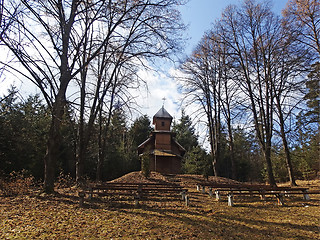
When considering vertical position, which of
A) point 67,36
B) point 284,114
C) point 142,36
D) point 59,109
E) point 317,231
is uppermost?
point 142,36

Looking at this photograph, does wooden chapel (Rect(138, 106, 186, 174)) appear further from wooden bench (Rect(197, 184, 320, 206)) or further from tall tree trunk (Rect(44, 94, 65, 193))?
tall tree trunk (Rect(44, 94, 65, 193))

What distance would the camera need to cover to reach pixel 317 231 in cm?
525

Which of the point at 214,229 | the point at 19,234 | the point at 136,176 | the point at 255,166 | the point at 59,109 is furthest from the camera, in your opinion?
the point at 255,166

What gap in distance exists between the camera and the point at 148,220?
5539 mm

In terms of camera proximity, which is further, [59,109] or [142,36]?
[142,36]

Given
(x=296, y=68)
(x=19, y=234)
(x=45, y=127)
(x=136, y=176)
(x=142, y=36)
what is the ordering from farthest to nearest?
(x=45, y=127)
(x=136, y=176)
(x=296, y=68)
(x=142, y=36)
(x=19, y=234)

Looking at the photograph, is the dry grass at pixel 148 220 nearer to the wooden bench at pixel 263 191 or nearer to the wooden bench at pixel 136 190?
the wooden bench at pixel 136 190

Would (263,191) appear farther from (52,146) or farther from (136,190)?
(52,146)

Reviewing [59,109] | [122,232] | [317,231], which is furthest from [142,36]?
[317,231]

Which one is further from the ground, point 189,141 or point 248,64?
point 248,64

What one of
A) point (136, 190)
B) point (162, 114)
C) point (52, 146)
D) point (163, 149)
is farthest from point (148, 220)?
point (162, 114)

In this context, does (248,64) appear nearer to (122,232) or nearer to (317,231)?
(317,231)

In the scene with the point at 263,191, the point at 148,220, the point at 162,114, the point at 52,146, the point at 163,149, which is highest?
the point at 162,114

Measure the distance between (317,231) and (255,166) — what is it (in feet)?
119
